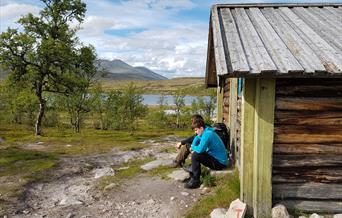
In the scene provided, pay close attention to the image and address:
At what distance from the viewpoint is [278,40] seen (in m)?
7.41

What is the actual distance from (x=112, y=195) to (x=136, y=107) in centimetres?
3607

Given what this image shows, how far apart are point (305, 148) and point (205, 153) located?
115 inches

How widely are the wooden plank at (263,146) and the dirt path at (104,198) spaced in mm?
1822

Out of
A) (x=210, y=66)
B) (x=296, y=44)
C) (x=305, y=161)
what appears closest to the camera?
(x=305, y=161)

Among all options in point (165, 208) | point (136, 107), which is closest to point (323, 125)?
point (165, 208)

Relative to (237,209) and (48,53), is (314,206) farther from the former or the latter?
(48,53)

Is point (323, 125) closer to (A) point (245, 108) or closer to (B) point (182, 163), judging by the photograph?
(A) point (245, 108)

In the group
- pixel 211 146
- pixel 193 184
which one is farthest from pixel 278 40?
pixel 193 184

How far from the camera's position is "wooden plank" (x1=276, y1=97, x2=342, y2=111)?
6.77m

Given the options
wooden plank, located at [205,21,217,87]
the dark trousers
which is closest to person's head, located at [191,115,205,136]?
the dark trousers

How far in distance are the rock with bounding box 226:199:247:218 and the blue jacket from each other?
2170 mm

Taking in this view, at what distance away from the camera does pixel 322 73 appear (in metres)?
5.88

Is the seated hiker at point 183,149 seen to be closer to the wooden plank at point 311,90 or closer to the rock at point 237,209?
the rock at point 237,209

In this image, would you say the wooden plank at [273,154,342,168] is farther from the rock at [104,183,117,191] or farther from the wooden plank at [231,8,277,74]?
the rock at [104,183,117,191]
